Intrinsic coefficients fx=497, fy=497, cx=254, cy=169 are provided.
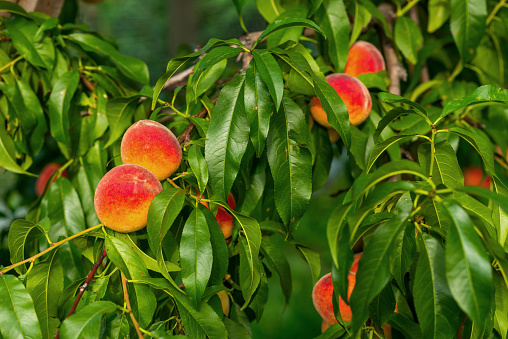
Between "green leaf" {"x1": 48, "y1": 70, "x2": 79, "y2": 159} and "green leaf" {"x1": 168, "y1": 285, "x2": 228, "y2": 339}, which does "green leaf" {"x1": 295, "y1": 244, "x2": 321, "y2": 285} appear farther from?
"green leaf" {"x1": 48, "y1": 70, "x2": 79, "y2": 159}

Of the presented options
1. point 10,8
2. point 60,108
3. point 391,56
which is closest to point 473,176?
point 391,56

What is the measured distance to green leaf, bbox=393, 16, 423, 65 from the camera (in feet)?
2.66

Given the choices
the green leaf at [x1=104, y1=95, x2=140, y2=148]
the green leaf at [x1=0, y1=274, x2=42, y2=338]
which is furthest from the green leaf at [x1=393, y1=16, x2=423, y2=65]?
the green leaf at [x1=0, y1=274, x2=42, y2=338]

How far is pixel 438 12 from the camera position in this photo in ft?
2.78

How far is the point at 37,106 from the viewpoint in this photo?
0.72m

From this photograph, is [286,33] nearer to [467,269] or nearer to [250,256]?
[250,256]

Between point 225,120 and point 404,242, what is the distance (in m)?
0.22

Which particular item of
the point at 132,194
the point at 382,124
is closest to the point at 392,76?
the point at 382,124

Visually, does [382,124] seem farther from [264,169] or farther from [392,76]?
[392,76]

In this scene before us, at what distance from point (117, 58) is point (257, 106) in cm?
33

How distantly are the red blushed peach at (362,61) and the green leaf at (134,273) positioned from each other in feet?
1.49

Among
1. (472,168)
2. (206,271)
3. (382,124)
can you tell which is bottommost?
(472,168)

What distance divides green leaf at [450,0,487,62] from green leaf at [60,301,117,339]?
0.61 meters

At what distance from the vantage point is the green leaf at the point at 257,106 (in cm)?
51
